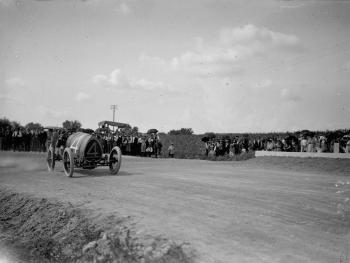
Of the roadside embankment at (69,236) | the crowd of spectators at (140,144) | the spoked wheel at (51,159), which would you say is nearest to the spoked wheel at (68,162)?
the spoked wheel at (51,159)

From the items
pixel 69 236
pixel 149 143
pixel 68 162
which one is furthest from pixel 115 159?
pixel 149 143

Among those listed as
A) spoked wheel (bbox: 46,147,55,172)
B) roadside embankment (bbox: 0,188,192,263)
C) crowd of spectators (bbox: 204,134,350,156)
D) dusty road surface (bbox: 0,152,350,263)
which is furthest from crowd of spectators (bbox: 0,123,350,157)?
roadside embankment (bbox: 0,188,192,263)

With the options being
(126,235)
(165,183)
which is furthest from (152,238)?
(165,183)

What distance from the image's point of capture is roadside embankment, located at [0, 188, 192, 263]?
17.8 ft

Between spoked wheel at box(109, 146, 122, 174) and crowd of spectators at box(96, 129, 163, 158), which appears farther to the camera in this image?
crowd of spectators at box(96, 129, 163, 158)

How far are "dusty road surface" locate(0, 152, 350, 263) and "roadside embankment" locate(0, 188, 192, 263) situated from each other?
0.99 ft

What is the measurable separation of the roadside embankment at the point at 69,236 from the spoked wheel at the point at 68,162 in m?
2.93

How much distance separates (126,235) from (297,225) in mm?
2891

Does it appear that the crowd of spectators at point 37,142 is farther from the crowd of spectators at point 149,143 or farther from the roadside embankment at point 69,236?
the roadside embankment at point 69,236

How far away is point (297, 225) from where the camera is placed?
6.45m

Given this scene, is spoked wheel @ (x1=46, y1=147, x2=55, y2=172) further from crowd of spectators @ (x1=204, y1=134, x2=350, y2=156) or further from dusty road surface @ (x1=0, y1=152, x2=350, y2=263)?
crowd of spectators @ (x1=204, y1=134, x2=350, y2=156)

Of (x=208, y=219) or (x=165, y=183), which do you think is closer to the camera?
(x=208, y=219)

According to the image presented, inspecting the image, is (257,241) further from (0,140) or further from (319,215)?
(0,140)

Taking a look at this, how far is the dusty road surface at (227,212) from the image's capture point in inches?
207
